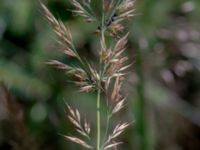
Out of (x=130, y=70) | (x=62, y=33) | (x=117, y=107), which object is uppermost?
(x=62, y=33)

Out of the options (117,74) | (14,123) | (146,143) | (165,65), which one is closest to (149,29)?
(165,65)

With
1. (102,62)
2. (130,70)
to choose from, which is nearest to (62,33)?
(102,62)

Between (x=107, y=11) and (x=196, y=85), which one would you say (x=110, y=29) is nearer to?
(x=107, y=11)

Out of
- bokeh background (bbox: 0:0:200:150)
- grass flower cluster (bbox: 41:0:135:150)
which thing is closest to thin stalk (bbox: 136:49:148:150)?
bokeh background (bbox: 0:0:200:150)

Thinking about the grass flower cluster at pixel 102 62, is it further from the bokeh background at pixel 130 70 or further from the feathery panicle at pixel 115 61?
the bokeh background at pixel 130 70

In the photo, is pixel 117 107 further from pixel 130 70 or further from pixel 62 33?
pixel 130 70

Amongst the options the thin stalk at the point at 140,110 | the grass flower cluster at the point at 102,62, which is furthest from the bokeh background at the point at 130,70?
the grass flower cluster at the point at 102,62

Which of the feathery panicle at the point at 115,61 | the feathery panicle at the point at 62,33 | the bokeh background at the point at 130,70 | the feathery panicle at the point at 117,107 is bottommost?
the bokeh background at the point at 130,70

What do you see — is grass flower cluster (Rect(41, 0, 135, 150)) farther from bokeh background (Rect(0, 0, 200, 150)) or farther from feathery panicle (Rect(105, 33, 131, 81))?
bokeh background (Rect(0, 0, 200, 150))
